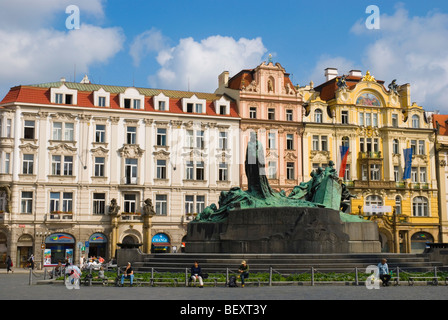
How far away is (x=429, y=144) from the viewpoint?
6094 centimetres

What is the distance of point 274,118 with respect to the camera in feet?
185

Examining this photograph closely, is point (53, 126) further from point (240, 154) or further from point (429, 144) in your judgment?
point (429, 144)

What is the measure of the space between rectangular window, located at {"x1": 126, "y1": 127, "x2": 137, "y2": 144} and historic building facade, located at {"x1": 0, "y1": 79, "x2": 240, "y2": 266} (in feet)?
0.27

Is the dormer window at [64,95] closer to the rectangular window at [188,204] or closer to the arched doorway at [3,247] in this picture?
the arched doorway at [3,247]

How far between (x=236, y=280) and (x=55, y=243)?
30.2 metres

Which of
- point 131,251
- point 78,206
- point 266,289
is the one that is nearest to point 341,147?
point 78,206

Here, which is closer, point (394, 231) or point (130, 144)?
point (130, 144)

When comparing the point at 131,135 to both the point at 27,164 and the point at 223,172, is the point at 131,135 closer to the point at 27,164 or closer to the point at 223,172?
the point at 223,172

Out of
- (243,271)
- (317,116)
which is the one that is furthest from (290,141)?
(243,271)

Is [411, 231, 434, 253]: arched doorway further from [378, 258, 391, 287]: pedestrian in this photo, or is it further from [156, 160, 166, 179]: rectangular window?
[378, 258, 391, 287]: pedestrian

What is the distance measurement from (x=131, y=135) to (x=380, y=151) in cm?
2344

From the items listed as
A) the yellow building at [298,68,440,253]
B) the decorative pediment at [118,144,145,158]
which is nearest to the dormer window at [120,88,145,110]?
the decorative pediment at [118,144,145,158]

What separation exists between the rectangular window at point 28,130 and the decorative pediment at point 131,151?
271 inches

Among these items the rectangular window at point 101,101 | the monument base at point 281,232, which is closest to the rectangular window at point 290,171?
the rectangular window at point 101,101
